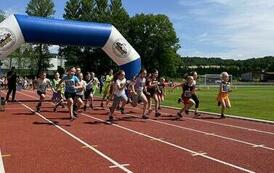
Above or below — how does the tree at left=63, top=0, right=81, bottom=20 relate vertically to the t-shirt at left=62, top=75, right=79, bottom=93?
above

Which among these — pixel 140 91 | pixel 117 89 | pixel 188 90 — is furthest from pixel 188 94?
pixel 117 89

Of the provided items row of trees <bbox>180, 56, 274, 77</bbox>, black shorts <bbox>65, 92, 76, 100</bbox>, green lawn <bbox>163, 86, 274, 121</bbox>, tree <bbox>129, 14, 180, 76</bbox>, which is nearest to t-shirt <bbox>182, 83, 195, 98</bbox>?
green lawn <bbox>163, 86, 274, 121</bbox>

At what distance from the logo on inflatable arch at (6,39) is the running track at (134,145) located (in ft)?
22.7

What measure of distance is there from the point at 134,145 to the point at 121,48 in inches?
600

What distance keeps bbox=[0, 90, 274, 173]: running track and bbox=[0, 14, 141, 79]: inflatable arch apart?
730cm

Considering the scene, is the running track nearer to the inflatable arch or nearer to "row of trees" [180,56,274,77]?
the inflatable arch

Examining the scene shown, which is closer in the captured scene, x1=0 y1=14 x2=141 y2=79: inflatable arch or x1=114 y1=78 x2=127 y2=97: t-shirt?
x1=114 y1=78 x2=127 y2=97: t-shirt

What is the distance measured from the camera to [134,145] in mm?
10406

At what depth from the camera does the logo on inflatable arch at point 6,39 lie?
71.3ft

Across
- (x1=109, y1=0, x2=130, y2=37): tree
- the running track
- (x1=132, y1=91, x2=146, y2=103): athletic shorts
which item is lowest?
the running track

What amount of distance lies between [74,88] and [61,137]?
423 centimetres

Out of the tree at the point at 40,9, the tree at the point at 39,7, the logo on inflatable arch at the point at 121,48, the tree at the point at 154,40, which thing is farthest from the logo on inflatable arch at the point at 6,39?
the tree at the point at 154,40

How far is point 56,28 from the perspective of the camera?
23.2 metres

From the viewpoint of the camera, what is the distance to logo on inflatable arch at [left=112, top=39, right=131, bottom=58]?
987 inches
